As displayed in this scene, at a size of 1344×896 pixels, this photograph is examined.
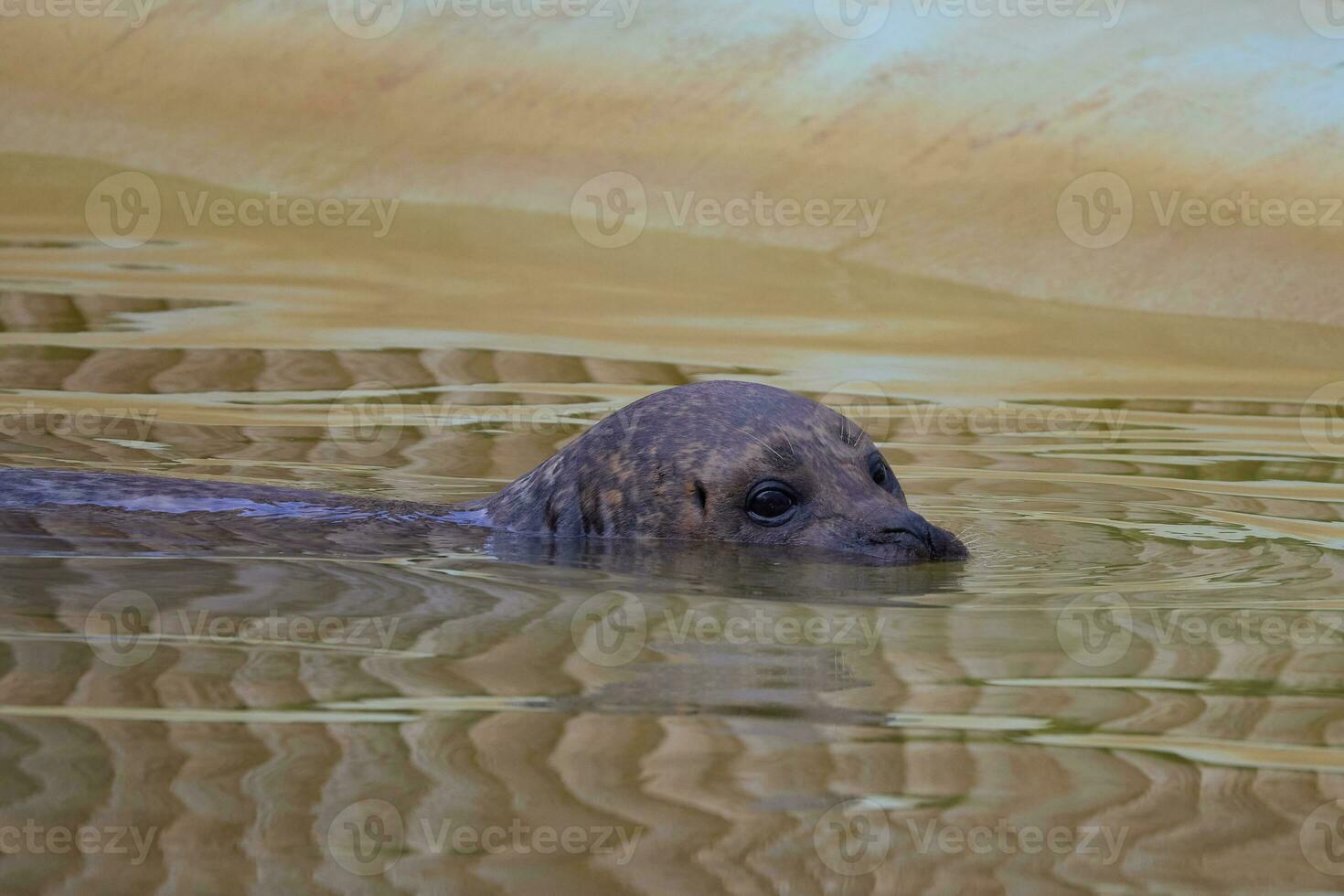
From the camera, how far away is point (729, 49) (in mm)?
14922

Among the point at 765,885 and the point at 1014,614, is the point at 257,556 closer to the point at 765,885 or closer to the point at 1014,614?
the point at 1014,614

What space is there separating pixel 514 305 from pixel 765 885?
9.57 m
